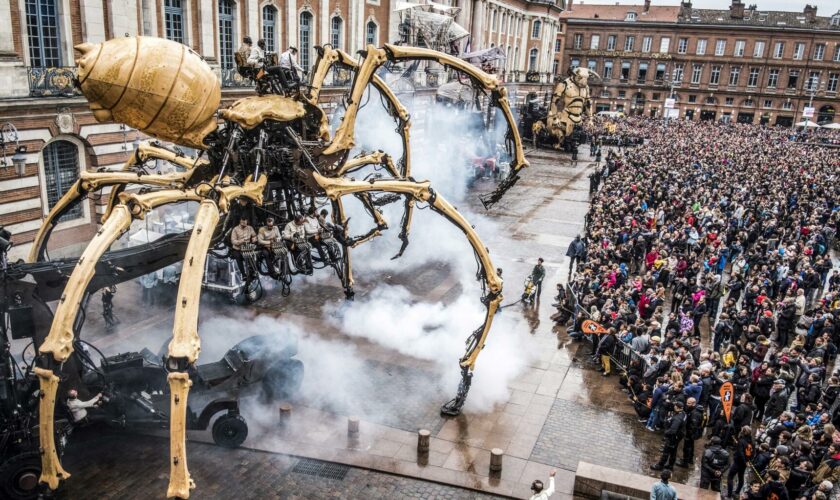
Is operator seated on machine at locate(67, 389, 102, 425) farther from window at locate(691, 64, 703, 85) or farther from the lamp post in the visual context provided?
window at locate(691, 64, 703, 85)

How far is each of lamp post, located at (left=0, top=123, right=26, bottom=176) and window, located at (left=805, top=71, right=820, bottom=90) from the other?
311ft

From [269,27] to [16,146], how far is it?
14.1 metres

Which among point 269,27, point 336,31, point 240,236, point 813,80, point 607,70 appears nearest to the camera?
point 240,236

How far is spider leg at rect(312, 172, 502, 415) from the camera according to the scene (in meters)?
12.4

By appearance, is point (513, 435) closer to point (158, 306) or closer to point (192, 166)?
point (192, 166)

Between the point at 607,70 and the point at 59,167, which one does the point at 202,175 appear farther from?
the point at 607,70

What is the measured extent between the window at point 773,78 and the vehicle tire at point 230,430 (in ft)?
317

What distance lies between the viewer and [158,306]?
20.0 metres

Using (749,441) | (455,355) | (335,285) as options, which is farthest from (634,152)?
(749,441)

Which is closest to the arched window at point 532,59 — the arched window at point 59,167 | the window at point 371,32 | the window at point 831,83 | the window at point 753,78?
the window at point 753,78

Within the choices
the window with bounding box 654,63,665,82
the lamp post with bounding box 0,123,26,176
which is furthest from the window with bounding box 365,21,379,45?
the window with bounding box 654,63,665,82

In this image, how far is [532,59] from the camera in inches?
3223

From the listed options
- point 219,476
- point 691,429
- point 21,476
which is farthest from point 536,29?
Answer: point 21,476

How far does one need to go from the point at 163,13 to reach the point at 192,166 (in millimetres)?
15109
